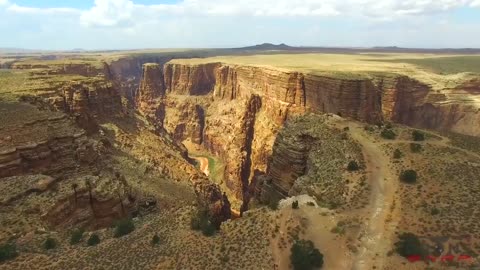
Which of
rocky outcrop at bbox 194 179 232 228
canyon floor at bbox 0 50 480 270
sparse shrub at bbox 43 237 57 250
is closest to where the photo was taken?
canyon floor at bbox 0 50 480 270

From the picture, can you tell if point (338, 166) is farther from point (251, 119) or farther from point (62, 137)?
point (251, 119)

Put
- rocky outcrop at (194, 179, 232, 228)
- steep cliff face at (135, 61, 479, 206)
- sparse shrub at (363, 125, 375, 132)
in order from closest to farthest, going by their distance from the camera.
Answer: sparse shrub at (363, 125, 375, 132) → rocky outcrop at (194, 179, 232, 228) → steep cliff face at (135, 61, 479, 206)

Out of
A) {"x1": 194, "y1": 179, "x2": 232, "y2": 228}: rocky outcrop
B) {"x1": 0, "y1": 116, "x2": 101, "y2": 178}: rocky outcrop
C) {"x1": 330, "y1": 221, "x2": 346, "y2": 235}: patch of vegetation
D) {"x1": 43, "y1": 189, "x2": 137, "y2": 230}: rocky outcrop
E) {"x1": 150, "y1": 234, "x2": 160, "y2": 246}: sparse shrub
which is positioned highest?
{"x1": 0, "y1": 116, "x2": 101, "y2": 178}: rocky outcrop

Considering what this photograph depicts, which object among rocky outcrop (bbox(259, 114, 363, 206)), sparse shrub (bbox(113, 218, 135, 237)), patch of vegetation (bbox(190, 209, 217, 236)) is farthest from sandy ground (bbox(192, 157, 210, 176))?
patch of vegetation (bbox(190, 209, 217, 236))

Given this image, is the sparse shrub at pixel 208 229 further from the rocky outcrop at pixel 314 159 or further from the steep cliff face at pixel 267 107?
the steep cliff face at pixel 267 107

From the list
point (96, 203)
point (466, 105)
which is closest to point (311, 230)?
point (96, 203)

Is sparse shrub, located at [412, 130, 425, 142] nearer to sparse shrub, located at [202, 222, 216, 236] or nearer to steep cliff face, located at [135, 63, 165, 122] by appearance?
sparse shrub, located at [202, 222, 216, 236]

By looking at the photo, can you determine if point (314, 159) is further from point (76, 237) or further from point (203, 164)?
point (203, 164)
